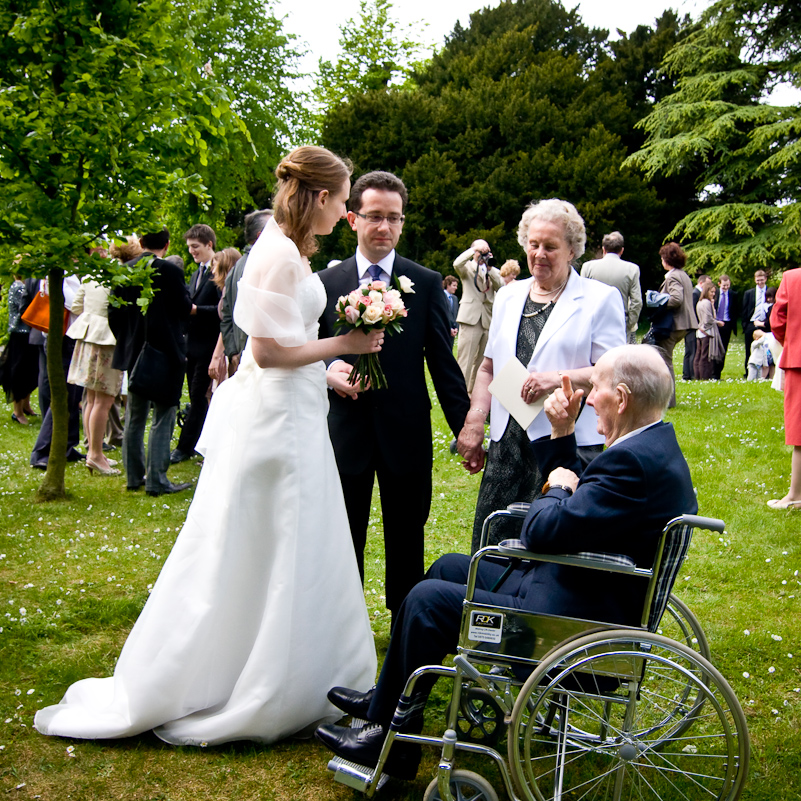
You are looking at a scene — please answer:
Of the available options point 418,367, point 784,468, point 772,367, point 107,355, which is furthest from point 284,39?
point 418,367

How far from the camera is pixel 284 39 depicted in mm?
29859

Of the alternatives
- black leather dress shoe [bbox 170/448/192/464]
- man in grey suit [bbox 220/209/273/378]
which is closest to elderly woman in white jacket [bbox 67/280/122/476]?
black leather dress shoe [bbox 170/448/192/464]

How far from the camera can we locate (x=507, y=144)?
3347 cm

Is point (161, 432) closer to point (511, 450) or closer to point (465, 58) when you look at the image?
point (511, 450)

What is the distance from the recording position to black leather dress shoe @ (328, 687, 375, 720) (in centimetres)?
331

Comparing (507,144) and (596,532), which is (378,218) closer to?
(596,532)

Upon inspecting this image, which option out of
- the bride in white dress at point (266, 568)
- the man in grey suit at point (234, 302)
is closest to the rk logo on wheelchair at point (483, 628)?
the bride in white dress at point (266, 568)

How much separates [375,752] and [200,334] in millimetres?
6781

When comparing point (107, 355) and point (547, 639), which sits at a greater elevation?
point (107, 355)

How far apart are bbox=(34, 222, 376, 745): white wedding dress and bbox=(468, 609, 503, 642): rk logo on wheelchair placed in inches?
37.7

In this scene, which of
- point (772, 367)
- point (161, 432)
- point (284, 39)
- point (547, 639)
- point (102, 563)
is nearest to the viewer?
point (547, 639)

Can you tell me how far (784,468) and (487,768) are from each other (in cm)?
630

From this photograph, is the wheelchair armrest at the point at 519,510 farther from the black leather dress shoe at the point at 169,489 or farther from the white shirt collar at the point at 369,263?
the black leather dress shoe at the point at 169,489

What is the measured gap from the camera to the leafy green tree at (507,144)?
105ft
